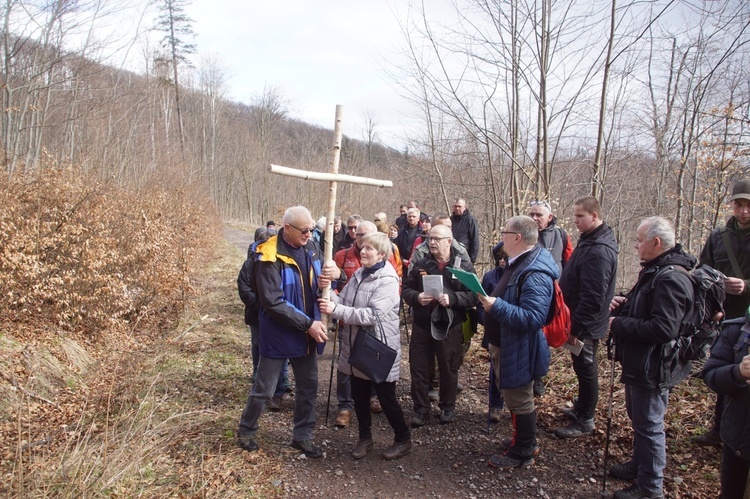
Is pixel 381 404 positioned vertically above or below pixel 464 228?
below

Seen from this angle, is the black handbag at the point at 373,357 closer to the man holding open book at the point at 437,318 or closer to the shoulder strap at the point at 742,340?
the man holding open book at the point at 437,318

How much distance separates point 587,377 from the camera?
427 centimetres

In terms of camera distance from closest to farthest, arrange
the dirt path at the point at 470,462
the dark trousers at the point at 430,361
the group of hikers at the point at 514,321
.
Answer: the group of hikers at the point at 514,321
the dirt path at the point at 470,462
the dark trousers at the point at 430,361

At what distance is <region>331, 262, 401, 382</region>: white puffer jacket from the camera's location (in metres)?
3.77

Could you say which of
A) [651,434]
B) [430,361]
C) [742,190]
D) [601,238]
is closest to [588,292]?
[601,238]

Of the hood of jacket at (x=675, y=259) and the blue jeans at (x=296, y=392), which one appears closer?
the hood of jacket at (x=675, y=259)

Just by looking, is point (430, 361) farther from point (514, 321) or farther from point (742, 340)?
point (742, 340)

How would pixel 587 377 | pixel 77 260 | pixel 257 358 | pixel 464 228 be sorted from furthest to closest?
1. pixel 464 228
2. pixel 77 260
3. pixel 257 358
4. pixel 587 377

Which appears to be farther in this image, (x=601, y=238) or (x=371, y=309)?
(x=601, y=238)

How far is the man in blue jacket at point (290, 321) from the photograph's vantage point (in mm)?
3752

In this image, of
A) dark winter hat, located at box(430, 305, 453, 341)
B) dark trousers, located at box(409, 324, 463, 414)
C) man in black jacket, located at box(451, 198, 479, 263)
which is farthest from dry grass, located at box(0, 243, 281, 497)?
man in black jacket, located at box(451, 198, 479, 263)

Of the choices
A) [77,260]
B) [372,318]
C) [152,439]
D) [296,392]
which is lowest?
[152,439]

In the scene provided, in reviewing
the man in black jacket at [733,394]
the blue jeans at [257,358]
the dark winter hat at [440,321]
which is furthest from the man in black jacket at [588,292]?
the blue jeans at [257,358]

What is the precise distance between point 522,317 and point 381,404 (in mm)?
1377
